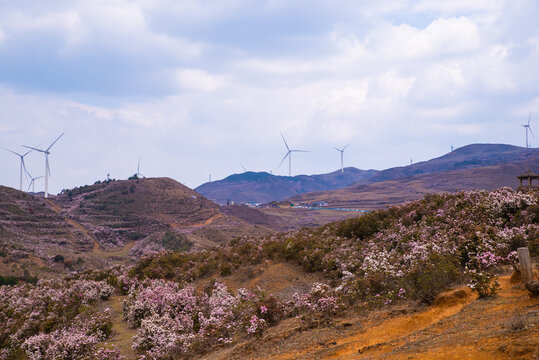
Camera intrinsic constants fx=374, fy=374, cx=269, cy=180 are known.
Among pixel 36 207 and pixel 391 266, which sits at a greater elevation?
pixel 36 207

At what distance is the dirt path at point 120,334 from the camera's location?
46.6 ft

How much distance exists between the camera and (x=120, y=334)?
16406 mm

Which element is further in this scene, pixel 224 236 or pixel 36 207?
pixel 36 207

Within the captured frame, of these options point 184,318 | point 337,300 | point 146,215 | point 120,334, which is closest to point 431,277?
point 337,300

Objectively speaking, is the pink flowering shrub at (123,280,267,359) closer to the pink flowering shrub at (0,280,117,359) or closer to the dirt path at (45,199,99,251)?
the pink flowering shrub at (0,280,117,359)

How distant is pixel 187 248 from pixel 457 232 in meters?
48.9

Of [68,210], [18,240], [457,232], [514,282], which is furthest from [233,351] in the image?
[68,210]

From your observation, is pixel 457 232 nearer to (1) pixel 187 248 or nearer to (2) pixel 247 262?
(2) pixel 247 262

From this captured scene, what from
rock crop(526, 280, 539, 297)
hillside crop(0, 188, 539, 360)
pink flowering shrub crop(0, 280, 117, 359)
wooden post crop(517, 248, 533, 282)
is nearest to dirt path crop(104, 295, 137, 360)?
hillside crop(0, 188, 539, 360)

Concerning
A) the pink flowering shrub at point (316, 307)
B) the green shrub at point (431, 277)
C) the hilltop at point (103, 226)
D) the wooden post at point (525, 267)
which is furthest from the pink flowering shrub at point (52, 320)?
the hilltop at point (103, 226)

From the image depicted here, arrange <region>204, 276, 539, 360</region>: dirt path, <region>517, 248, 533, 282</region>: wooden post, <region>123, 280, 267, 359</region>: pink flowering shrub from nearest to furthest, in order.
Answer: <region>204, 276, 539, 360</region>: dirt path, <region>517, 248, 533, 282</region>: wooden post, <region>123, 280, 267, 359</region>: pink flowering shrub

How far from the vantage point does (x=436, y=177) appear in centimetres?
15550

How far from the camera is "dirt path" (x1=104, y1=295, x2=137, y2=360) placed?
1419 centimetres

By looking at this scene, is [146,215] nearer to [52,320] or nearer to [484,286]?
[52,320]
